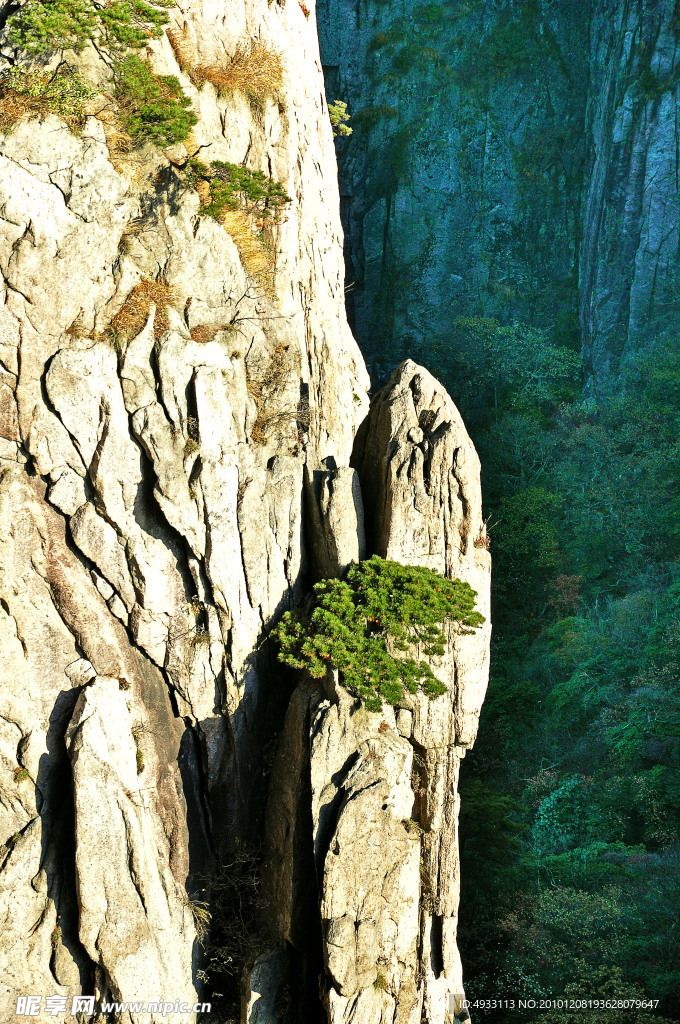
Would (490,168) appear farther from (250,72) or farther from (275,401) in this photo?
(275,401)

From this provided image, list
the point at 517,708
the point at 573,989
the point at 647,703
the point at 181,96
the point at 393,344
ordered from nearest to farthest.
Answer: the point at 181,96 < the point at 573,989 < the point at 647,703 < the point at 517,708 < the point at 393,344

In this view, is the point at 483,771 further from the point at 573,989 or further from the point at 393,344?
the point at 393,344

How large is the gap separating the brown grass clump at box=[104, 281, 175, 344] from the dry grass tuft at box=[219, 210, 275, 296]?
178 centimetres

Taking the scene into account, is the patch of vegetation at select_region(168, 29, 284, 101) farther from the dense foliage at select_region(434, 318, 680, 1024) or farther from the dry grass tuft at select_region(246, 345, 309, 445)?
the dense foliage at select_region(434, 318, 680, 1024)

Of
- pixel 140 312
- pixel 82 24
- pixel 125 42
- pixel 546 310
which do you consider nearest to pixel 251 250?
pixel 140 312

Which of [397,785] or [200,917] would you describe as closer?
[397,785]

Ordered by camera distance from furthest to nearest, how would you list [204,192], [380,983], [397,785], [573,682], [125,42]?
[573,682] → [204,192] → [125,42] → [397,785] → [380,983]

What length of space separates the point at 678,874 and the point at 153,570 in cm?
1375

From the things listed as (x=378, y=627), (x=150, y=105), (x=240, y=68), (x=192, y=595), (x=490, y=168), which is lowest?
(x=378, y=627)

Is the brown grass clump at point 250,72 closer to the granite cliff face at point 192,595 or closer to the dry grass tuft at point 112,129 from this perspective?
the granite cliff face at point 192,595

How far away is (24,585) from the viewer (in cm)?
1236

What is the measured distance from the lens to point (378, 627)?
43.2ft

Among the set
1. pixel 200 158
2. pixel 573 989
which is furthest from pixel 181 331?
pixel 573 989

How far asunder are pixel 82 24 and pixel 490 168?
65.6ft
